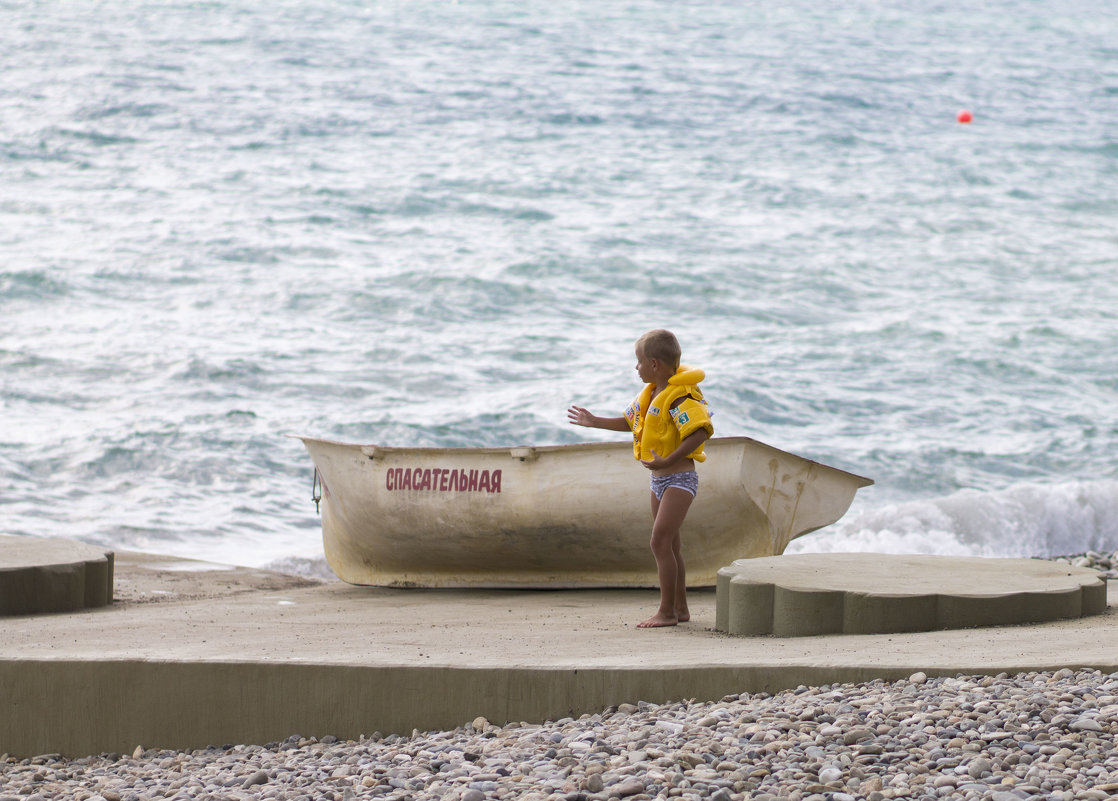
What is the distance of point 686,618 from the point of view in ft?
19.2

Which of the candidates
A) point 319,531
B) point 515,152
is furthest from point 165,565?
point 515,152

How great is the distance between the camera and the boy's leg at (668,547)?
18.5 feet

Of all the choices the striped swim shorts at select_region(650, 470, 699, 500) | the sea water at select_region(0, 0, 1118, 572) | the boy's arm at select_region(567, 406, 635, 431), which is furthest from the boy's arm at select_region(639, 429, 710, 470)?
the sea water at select_region(0, 0, 1118, 572)

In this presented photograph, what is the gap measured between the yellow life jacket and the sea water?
197 inches

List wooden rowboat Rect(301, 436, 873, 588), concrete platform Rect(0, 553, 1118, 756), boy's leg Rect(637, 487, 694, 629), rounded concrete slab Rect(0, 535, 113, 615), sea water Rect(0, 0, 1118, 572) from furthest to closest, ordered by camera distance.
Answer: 1. sea water Rect(0, 0, 1118, 572)
2. wooden rowboat Rect(301, 436, 873, 588)
3. rounded concrete slab Rect(0, 535, 113, 615)
4. boy's leg Rect(637, 487, 694, 629)
5. concrete platform Rect(0, 553, 1118, 756)

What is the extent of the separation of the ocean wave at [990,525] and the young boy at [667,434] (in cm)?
506

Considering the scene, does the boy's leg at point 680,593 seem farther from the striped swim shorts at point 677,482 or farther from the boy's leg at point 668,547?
the striped swim shorts at point 677,482

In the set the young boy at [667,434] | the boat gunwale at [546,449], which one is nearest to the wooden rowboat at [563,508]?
the boat gunwale at [546,449]

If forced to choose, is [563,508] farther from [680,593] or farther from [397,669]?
[397,669]

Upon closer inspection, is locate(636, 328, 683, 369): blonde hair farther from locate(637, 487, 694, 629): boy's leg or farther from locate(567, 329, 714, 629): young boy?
locate(637, 487, 694, 629): boy's leg

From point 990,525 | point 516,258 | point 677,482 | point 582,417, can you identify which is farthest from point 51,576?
point 516,258

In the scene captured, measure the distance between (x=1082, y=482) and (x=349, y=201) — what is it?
1438 centimetres

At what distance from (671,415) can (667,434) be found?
0.09 meters

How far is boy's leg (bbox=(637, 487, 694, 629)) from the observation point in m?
5.65
